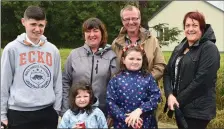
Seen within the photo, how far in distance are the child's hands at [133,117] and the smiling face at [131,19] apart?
34.2 inches

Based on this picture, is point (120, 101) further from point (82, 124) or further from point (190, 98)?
point (190, 98)

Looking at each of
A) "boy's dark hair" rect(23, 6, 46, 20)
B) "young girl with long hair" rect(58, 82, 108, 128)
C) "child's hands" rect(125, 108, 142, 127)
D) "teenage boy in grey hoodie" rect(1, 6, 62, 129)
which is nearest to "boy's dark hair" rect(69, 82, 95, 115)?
"young girl with long hair" rect(58, 82, 108, 128)

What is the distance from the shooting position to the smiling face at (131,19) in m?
4.06

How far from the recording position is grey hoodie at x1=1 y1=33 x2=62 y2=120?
3748mm

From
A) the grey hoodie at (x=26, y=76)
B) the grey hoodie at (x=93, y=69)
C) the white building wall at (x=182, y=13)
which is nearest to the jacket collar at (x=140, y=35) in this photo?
the grey hoodie at (x=93, y=69)

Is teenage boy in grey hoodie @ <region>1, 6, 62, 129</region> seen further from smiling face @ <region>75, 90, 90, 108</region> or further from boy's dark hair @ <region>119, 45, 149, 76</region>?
boy's dark hair @ <region>119, 45, 149, 76</region>

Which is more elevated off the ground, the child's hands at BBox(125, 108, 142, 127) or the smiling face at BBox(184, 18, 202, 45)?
the smiling face at BBox(184, 18, 202, 45)

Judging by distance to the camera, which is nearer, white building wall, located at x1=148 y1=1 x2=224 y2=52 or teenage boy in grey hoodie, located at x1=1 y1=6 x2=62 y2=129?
teenage boy in grey hoodie, located at x1=1 y1=6 x2=62 y2=129

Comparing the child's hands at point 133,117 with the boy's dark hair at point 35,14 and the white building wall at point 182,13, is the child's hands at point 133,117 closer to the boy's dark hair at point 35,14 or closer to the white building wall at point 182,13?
the boy's dark hair at point 35,14

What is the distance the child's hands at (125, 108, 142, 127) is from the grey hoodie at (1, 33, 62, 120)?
2.54ft

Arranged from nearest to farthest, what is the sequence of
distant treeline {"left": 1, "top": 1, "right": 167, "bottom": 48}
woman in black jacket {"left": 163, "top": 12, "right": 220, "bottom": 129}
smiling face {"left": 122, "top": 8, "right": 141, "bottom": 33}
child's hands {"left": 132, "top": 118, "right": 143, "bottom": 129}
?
1. woman in black jacket {"left": 163, "top": 12, "right": 220, "bottom": 129}
2. child's hands {"left": 132, "top": 118, "right": 143, "bottom": 129}
3. smiling face {"left": 122, "top": 8, "right": 141, "bottom": 33}
4. distant treeline {"left": 1, "top": 1, "right": 167, "bottom": 48}

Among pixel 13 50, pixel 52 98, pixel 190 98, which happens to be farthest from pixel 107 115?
pixel 13 50

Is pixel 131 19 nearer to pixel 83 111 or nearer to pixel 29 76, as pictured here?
pixel 83 111

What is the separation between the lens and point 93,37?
397cm
